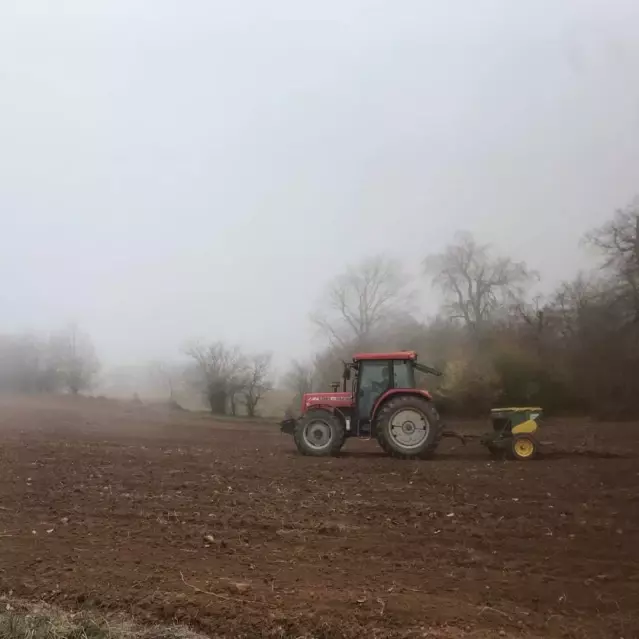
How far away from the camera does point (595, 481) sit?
597cm

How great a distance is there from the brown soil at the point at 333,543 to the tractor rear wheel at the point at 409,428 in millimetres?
739

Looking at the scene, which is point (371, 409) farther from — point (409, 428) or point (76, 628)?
point (76, 628)

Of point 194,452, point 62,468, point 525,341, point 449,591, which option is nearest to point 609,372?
point 525,341

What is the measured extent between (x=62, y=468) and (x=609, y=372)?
8.35m

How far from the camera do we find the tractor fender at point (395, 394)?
8656 millimetres

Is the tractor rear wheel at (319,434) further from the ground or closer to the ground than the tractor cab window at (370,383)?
closer to the ground

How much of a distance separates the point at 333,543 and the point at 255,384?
327 inches

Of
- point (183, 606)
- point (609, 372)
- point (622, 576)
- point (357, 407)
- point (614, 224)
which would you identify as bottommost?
point (183, 606)

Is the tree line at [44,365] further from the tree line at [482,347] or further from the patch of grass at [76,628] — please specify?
the patch of grass at [76,628]

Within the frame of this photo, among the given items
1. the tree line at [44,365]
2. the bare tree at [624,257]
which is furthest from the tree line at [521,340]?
the tree line at [44,365]

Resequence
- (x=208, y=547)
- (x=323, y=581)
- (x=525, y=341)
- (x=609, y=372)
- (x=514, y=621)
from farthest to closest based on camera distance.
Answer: (x=525, y=341), (x=609, y=372), (x=208, y=547), (x=323, y=581), (x=514, y=621)

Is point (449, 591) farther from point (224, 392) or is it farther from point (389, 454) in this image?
point (224, 392)

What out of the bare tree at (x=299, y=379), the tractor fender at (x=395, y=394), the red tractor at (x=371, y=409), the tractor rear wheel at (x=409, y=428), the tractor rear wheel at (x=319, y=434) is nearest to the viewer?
the tractor rear wheel at (x=409, y=428)

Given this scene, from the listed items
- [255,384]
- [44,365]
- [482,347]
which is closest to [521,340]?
[482,347]
